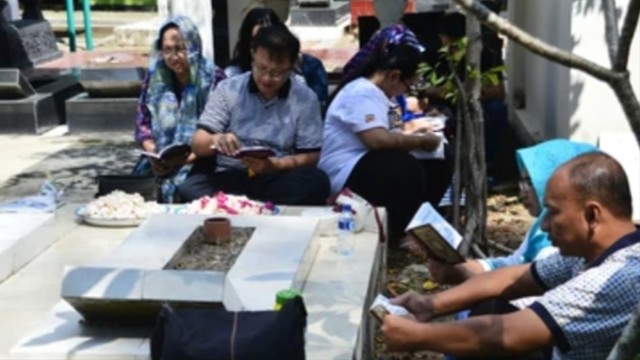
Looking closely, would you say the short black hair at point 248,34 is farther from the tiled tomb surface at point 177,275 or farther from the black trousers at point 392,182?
the tiled tomb surface at point 177,275

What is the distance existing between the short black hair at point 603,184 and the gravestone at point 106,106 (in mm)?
7464

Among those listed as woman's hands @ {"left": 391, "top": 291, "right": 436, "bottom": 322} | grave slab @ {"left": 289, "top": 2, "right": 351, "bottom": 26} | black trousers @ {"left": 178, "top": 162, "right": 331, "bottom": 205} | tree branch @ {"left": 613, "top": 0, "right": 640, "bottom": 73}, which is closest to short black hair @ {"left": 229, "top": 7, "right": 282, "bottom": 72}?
black trousers @ {"left": 178, "top": 162, "right": 331, "bottom": 205}

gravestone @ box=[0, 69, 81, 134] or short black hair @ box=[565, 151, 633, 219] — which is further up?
short black hair @ box=[565, 151, 633, 219]

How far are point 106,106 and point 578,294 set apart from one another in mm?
7709

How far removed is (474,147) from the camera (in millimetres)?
5762

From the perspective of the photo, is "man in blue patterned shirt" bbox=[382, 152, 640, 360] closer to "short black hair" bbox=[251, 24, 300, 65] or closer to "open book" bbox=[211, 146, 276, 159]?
"open book" bbox=[211, 146, 276, 159]

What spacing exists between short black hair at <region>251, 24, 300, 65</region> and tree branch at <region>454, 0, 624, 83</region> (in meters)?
3.55

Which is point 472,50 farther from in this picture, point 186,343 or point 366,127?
point 186,343

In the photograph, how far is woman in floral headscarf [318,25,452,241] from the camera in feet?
18.8

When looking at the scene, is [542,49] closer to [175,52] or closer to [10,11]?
[175,52]

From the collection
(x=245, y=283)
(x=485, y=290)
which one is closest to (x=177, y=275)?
(x=245, y=283)

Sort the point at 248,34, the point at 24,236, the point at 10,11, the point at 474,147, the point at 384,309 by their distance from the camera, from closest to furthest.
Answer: the point at 384,309, the point at 24,236, the point at 474,147, the point at 248,34, the point at 10,11

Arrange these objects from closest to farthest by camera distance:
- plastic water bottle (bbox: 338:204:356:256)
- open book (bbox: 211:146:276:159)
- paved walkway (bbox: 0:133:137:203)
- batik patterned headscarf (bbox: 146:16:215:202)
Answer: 1. plastic water bottle (bbox: 338:204:356:256)
2. open book (bbox: 211:146:276:159)
3. batik patterned headscarf (bbox: 146:16:215:202)
4. paved walkway (bbox: 0:133:137:203)

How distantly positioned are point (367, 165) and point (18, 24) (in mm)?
8927
